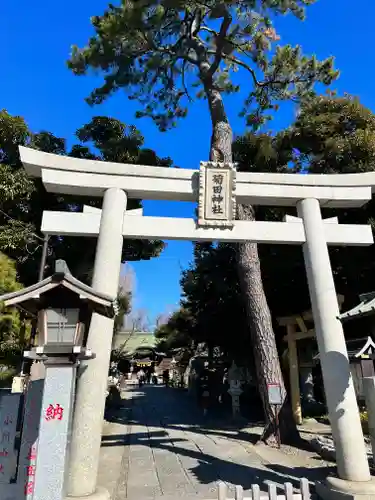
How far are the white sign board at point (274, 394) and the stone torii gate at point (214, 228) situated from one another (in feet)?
10.1

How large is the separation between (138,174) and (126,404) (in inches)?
588

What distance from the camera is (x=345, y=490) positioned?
17.0ft

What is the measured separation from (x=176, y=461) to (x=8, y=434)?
4004 mm

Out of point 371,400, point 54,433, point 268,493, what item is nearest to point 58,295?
point 54,433

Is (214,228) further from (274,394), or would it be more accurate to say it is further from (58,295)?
(274,394)

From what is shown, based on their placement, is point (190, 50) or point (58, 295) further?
point (190, 50)

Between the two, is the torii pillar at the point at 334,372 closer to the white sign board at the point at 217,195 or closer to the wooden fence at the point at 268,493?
the wooden fence at the point at 268,493

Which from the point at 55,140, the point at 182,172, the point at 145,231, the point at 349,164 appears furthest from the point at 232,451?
the point at 55,140

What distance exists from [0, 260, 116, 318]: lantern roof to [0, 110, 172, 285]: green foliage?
29.2ft

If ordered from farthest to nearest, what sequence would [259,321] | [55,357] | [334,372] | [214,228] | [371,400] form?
[259,321]
[214,228]
[334,372]
[371,400]
[55,357]

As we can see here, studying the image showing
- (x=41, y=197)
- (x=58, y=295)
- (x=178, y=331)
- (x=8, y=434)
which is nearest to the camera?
(x=58, y=295)

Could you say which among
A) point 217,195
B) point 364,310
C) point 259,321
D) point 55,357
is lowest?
point 55,357

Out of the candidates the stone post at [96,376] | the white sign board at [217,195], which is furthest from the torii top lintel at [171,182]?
the stone post at [96,376]

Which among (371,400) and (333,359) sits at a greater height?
(333,359)
